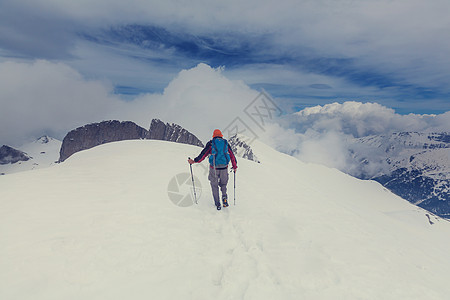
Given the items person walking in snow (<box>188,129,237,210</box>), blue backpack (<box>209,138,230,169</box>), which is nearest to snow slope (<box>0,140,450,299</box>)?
person walking in snow (<box>188,129,237,210</box>)

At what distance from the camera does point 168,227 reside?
7727 mm

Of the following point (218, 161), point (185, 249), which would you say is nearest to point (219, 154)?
point (218, 161)

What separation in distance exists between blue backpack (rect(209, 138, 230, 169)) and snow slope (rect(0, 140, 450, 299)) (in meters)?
2.02

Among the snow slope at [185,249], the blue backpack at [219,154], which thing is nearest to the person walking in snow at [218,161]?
the blue backpack at [219,154]

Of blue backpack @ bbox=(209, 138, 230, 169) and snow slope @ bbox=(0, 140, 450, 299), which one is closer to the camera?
snow slope @ bbox=(0, 140, 450, 299)

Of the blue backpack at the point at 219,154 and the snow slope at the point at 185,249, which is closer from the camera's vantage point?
the snow slope at the point at 185,249

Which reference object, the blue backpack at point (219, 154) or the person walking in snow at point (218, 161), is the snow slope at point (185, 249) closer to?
the person walking in snow at point (218, 161)

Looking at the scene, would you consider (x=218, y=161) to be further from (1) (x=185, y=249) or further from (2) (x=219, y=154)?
(1) (x=185, y=249)

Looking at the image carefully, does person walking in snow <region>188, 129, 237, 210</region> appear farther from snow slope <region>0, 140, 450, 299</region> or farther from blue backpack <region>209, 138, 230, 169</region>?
snow slope <region>0, 140, 450, 299</region>

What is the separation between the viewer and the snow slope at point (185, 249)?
5.08 meters

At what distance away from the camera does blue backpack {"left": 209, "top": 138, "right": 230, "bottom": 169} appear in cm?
1050

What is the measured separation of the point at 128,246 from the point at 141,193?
4181mm

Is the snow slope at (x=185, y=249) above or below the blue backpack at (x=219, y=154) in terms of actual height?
below

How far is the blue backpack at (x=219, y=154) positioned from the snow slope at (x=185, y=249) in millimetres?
2024
